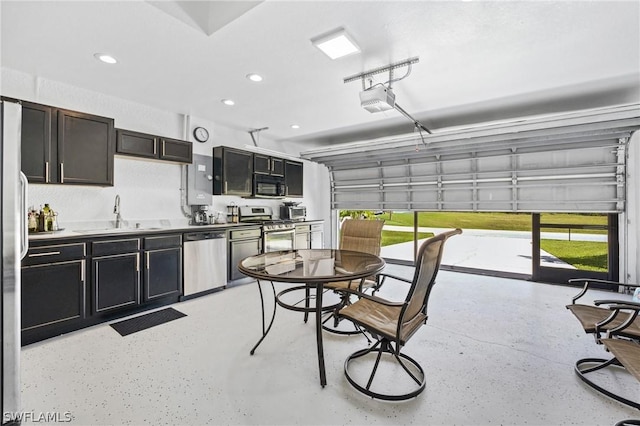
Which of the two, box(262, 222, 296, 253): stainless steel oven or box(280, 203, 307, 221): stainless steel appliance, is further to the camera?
box(280, 203, 307, 221): stainless steel appliance

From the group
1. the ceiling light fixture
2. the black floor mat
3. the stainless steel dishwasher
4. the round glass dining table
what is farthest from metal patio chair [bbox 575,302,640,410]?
the stainless steel dishwasher

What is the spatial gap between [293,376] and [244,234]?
290cm

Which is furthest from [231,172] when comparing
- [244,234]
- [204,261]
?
[204,261]

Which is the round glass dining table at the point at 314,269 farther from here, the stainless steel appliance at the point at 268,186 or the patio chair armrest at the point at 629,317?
the stainless steel appliance at the point at 268,186

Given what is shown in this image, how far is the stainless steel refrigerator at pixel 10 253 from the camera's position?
4.13 feet

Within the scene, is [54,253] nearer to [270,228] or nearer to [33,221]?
[33,221]

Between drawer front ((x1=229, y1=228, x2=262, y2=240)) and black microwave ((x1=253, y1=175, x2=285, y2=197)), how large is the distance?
728 millimetres

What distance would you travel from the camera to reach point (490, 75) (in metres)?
3.09

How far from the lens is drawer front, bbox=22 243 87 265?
8.36 feet

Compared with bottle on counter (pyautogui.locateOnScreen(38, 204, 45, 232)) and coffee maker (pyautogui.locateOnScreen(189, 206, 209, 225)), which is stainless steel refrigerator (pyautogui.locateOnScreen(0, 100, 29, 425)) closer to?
bottle on counter (pyautogui.locateOnScreen(38, 204, 45, 232))

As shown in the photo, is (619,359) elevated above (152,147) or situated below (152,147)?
below

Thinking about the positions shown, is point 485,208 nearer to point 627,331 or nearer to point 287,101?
point 627,331

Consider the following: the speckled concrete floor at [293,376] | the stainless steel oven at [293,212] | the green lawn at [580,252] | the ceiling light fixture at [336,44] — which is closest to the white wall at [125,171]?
the stainless steel oven at [293,212]

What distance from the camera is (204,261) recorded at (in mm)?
4031
